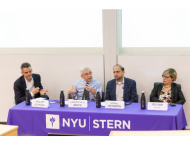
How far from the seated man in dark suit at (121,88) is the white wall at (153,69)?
0.56 metres

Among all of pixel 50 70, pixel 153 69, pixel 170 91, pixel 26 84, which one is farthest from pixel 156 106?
pixel 50 70

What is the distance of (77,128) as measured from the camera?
11.8 ft

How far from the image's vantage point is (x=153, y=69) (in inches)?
191

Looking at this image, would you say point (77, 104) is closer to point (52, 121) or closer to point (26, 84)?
point (52, 121)

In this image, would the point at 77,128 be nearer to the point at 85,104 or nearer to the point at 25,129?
the point at 85,104

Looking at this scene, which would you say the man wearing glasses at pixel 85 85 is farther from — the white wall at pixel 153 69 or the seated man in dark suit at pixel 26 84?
the white wall at pixel 153 69

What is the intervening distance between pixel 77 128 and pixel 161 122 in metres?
1.16

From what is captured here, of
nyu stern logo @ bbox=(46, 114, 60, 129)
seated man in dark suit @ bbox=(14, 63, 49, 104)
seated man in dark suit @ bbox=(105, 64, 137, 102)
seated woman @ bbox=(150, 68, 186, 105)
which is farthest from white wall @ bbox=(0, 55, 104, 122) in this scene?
nyu stern logo @ bbox=(46, 114, 60, 129)

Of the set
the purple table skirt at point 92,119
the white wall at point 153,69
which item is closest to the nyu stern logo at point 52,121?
the purple table skirt at point 92,119

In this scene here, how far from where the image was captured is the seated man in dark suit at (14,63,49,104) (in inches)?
178
